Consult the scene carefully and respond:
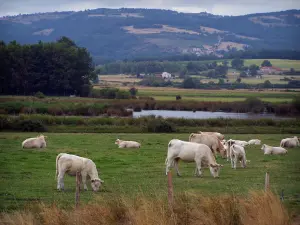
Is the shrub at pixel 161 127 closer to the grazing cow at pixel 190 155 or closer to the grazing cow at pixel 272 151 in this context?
the grazing cow at pixel 272 151

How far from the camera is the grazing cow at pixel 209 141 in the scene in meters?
32.2

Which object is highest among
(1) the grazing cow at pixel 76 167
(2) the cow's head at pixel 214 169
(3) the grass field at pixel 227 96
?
(1) the grazing cow at pixel 76 167

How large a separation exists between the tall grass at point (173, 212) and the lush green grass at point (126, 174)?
0.82m

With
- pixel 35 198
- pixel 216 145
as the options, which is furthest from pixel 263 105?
pixel 35 198

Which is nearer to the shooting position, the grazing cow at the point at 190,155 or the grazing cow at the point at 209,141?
the grazing cow at the point at 190,155

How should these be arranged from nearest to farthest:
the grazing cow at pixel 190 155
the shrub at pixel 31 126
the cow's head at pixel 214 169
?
the cow's head at pixel 214 169 → the grazing cow at pixel 190 155 → the shrub at pixel 31 126

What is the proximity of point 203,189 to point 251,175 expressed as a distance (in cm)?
486

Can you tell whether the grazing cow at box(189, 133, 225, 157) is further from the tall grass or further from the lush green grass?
the tall grass

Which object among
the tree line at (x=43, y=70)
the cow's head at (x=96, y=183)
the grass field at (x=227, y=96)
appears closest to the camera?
the cow's head at (x=96, y=183)

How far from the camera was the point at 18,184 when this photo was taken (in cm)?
2258

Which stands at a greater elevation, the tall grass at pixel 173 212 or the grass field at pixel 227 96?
the tall grass at pixel 173 212

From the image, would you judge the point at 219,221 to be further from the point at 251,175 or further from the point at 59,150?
the point at 59,150

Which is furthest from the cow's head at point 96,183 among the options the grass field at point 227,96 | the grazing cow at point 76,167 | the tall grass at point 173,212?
the grass field at point 227,96

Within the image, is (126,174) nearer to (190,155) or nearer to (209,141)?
(190,155)
